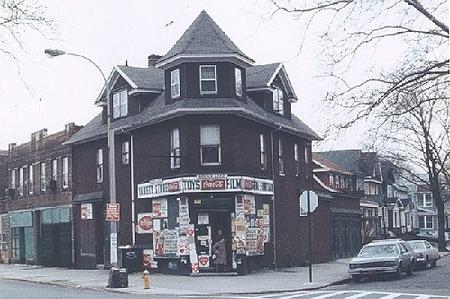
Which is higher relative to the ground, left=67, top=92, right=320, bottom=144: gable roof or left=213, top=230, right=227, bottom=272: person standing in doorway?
left=67, top=92, right=320, bottom=144: gable roof

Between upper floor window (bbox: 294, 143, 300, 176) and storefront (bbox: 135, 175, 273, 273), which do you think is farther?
upper floor window (bbox: 294, 143, 300, 176)

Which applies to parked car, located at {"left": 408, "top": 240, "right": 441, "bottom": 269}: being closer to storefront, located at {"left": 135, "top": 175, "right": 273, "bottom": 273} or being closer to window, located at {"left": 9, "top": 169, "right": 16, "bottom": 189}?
storefront, located at {"left": 135, "top": 175, "right": 273, "bottom": 273}

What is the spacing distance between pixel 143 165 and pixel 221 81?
5856mm

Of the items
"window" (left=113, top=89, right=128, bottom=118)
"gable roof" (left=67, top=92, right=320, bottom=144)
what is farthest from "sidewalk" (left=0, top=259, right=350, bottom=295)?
"window" (left=113, top=89, right=128, bottom=118)

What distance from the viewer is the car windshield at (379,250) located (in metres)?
29.9

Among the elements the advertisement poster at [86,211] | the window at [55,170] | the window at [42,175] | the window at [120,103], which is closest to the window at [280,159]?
the window at [120,103]

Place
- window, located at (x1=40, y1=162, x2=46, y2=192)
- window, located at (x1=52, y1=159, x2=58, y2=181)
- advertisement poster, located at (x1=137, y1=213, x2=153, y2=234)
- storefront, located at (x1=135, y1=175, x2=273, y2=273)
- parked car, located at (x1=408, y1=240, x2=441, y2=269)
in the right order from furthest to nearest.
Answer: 1. window, located at (x1=40, y1=162, x2=46, y2=192)
2. window, located at (x1=52, y1=159, x2=58, y2=181)
3. parked car, located at (x1=408, y1=240, x2=441, y2=269)
4. advertisement poster, located at (x1=137, y1=213, x2=153, y2=234)
5. storefront, located at (x1=135, y1=175, x2=273, y2=273)

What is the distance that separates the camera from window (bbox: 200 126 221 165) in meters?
33.8

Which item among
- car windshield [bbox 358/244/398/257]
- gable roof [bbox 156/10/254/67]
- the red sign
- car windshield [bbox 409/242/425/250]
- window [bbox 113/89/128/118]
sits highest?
gable roof [bbox 156/10/254/67]

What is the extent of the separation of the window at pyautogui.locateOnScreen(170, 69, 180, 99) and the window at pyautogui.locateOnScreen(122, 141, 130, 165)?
4213mm

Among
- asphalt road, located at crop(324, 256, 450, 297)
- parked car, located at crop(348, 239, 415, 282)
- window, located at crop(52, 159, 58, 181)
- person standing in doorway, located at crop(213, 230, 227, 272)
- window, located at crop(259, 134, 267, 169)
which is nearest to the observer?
asphalt road, located at crop(324, 256, 450, 297)

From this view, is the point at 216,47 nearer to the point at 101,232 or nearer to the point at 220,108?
the point at 220,108

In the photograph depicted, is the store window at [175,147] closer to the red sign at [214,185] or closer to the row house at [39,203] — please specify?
the red sign at [214,185]

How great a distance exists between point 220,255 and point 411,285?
9.32 meters
